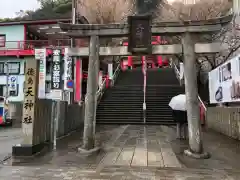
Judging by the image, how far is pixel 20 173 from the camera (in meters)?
5.93

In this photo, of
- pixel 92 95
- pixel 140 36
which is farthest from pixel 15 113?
pixel 140 36

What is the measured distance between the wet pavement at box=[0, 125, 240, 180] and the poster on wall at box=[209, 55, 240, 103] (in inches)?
86.1

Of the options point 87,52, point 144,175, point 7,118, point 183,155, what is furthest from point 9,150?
point 7,118

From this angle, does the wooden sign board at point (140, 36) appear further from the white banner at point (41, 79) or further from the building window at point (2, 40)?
the building window at point (2, 40)

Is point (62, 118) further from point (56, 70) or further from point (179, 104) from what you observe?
point (56, 70)

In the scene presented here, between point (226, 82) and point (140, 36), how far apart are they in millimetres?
5004

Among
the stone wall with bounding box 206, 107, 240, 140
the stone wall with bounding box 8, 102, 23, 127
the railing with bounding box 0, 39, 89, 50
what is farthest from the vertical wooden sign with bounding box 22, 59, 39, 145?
the railing with bounding box 0, 39, 89, 50

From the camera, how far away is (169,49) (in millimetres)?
8430

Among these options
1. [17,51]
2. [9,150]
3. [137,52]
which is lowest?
[9,150]

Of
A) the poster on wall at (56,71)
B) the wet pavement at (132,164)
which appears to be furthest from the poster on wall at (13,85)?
the wet pavement at (132,164)

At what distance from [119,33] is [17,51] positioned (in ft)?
68.3

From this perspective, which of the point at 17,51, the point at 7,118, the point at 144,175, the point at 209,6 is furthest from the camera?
the point at 17,51

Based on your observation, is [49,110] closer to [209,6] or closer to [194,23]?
[194,23]

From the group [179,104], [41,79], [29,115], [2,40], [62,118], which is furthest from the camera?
[2,40]
